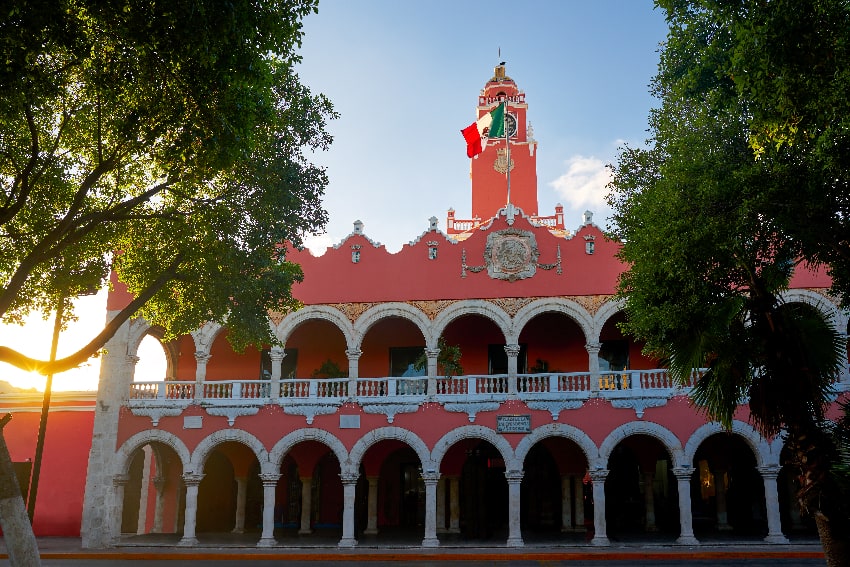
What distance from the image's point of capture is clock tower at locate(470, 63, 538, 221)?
29328mm

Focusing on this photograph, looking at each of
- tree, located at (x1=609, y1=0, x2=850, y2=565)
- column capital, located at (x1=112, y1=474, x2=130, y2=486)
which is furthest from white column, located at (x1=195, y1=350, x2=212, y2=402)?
tree, located at (x1=609, y1=0, x2=850, y2=565)

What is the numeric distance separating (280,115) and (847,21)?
9.11 meters

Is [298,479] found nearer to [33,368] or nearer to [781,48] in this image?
[33,368]

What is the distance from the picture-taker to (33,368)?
9.72 metres

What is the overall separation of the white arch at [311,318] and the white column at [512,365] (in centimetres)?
422

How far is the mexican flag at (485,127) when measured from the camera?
23.9 metres

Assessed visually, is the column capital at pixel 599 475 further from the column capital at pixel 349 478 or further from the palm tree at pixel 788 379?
the palm tree at pixel 788 379

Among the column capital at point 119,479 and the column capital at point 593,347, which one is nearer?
the column capital at point 593,347

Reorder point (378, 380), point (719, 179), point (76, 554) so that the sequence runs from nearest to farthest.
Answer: point (719, 179), point (76, 554), point (378, 380)

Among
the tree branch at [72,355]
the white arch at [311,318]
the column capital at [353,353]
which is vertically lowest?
the tree branch at [72,355]

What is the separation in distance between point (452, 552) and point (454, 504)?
4.48 m

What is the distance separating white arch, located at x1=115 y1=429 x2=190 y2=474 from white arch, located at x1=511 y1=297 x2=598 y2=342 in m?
9.35

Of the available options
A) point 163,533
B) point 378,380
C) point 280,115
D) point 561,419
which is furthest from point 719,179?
point 163,533

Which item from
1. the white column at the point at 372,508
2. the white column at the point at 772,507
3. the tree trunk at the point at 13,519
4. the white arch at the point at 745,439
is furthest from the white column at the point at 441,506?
the tree trunk at the point at 13,519
